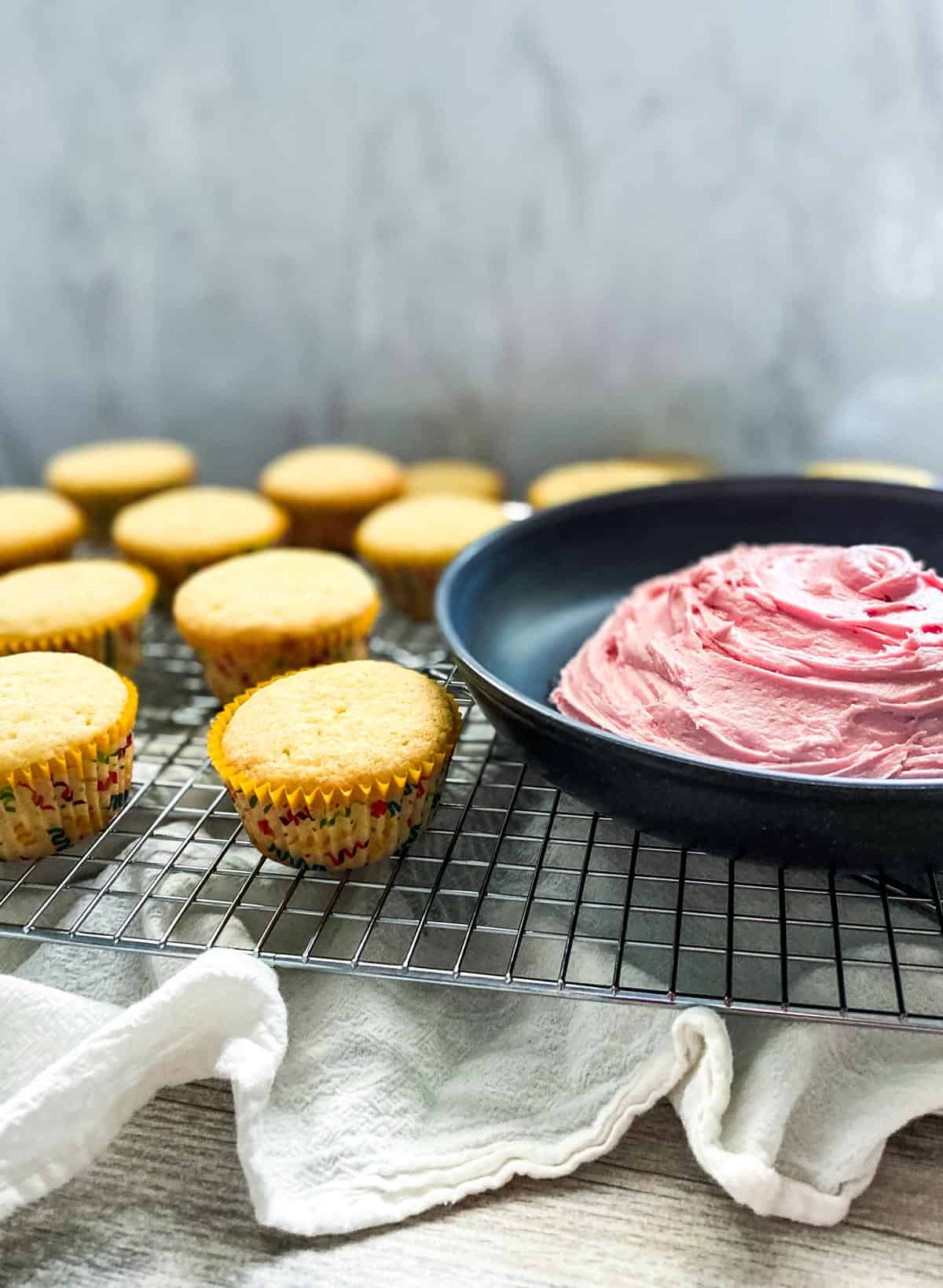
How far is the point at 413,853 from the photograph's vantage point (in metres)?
1.26

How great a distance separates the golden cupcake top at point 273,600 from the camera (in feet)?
4.92

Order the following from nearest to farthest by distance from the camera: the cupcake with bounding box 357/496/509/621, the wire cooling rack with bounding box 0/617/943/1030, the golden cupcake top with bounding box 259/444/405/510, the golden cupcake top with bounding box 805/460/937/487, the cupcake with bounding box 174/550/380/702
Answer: the wire cooling rack with bounding box 0/617/943/1030, the cupcake with bounding box 174/550/380/702, the cupcake with bounding box 357/496/509/621, the golden cupcake top with bounding box 805/460/937/487, the golden cupcake top with bounding box 259/444/405/510

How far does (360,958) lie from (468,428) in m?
1.45

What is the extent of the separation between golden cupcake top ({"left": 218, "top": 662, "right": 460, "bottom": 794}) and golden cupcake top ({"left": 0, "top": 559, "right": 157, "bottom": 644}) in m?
0.36

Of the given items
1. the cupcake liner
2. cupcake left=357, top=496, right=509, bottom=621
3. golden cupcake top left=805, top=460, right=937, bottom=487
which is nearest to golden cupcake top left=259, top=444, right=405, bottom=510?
cupcake left=357, top=496, right=509, bottom=621

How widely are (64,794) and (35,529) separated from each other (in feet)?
2.72

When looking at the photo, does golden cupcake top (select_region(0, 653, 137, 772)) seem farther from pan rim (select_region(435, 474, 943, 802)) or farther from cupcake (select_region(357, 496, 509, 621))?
cupcake (select_region(357, 496, 509, 621))

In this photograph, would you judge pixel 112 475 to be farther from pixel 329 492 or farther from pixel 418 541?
pixel 418 541

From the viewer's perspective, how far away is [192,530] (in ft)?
6.19

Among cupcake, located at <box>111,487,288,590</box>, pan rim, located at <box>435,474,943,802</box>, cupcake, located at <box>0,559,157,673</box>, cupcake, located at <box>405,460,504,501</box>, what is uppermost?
pan rim, located at <box>435,474,943,802</box>

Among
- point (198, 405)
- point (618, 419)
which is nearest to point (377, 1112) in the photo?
point (618, 419)

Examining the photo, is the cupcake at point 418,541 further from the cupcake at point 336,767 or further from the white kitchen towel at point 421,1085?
the white kitchen towel at point 421,1085

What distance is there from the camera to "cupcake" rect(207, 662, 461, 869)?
3.77ft

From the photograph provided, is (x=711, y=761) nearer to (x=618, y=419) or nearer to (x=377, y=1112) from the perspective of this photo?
(x=377, y=1112)
